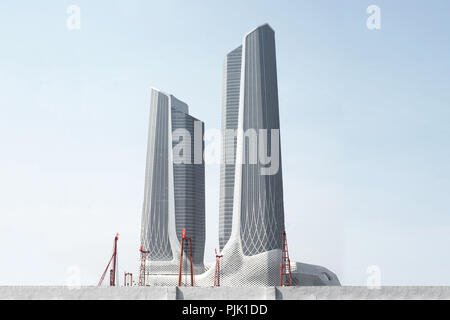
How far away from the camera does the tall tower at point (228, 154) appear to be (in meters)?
189

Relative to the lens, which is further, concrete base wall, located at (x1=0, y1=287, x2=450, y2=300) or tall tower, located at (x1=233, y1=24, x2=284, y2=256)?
tall tower, located at (x1=233, y1=24, x2=284, y2=256)

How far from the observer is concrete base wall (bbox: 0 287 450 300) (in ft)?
237

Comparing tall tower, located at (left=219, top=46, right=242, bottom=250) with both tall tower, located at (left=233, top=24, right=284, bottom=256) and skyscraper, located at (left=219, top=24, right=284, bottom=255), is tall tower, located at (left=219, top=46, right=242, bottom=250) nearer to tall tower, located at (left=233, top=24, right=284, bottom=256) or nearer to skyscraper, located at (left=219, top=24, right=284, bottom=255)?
skyscraper, located at (left=219, top=24, right=284, bottom=255)

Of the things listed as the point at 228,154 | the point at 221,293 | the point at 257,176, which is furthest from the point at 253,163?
the point at 221,293

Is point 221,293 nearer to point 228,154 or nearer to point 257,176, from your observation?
point 257,176

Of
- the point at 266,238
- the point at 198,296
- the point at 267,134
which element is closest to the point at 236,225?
the point at 266,238

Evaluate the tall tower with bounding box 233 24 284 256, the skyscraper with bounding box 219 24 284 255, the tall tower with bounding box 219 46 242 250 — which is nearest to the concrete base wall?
the tall tower with bounding box 233 24 284 256

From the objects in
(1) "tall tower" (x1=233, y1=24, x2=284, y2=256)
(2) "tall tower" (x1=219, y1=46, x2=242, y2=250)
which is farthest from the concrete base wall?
(2) "tall tower" (x1=219, y1=46, x2=242, y2=250)

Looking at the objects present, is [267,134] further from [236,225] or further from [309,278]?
[309,278]

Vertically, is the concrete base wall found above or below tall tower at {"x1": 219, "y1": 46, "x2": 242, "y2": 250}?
below

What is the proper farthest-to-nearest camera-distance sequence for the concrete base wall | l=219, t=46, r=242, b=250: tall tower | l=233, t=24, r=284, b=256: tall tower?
l=219, t=46, r=242, b=250: tall tower → l=233, t=24, r=284, b=256: tall tower → the concrete base wall

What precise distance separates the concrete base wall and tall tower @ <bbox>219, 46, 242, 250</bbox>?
370 feet

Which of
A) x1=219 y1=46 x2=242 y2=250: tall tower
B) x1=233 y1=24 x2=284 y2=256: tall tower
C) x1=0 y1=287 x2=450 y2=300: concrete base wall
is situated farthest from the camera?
x1=219 y1=46 x2=242 y2=250: tall tower
